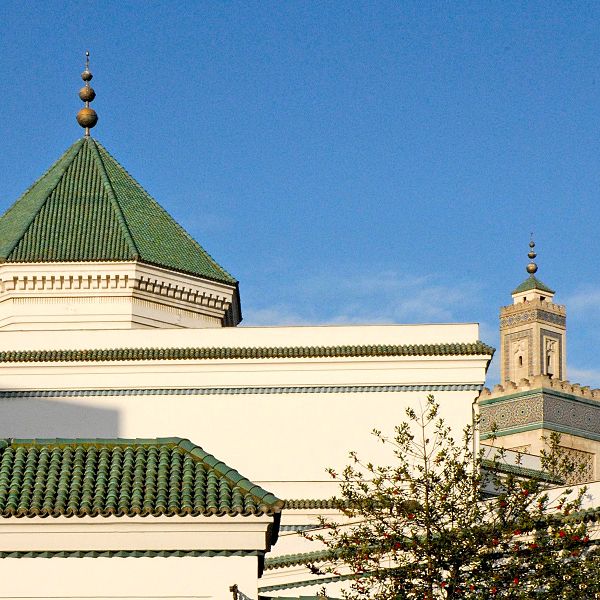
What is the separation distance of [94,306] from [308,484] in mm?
6024

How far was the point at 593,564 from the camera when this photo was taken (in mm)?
17750

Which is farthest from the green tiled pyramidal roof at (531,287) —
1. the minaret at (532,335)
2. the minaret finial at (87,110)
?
the minaret finial at (87,110)

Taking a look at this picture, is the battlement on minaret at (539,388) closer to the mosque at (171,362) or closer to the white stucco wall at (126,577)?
the mosque at (171,362)

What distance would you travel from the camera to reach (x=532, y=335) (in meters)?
60.1

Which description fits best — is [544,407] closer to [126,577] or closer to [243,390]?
[243,390]

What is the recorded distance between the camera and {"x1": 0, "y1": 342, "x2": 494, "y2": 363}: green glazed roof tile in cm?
2795

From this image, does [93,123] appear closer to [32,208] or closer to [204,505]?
[32,208]

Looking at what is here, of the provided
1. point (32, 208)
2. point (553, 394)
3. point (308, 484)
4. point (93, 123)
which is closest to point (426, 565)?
point (308, 484)

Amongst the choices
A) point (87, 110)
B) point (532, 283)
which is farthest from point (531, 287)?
point (87, 110)

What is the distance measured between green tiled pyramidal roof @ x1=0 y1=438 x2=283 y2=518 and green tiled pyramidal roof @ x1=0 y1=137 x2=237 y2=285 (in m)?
12.9

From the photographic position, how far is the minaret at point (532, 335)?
59.7 m

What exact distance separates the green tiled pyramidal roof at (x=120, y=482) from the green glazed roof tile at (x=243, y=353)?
10.2m

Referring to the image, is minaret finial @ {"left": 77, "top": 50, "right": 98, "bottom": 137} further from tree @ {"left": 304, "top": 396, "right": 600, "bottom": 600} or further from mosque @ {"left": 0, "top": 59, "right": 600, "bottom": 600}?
tree @ {"left": 304, "top": 396, "right": 600, "bottom": 600}

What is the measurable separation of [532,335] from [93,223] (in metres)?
31.5
